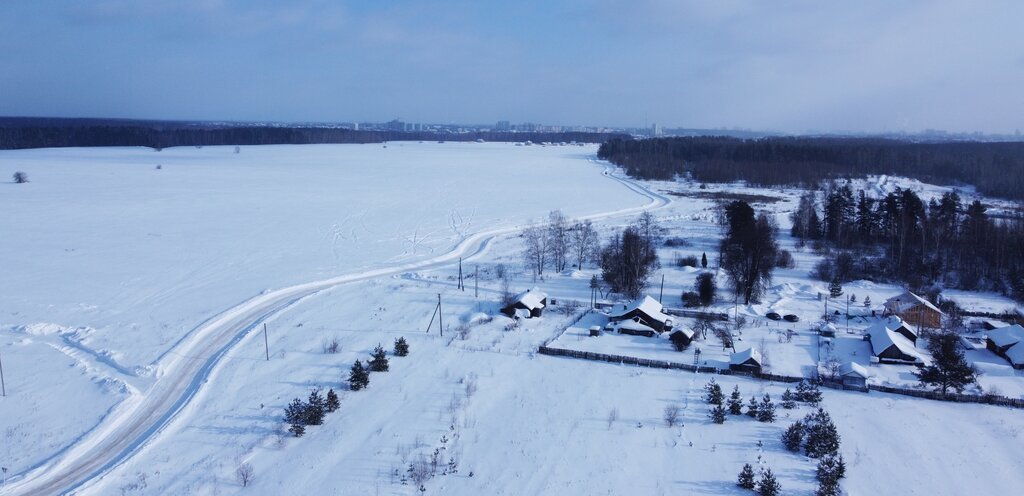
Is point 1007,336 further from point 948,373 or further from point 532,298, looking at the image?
point 532,298

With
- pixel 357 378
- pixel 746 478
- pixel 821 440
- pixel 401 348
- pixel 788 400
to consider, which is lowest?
pixel 746 478

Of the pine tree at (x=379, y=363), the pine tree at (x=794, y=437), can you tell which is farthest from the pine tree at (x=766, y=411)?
the pine tree at (x=379, y=363)

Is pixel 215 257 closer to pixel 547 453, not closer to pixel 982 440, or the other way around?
pixel 547 453

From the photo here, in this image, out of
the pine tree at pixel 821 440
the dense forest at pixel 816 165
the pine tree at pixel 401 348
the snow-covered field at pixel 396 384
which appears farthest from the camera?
the dense forest at pixel 816 165

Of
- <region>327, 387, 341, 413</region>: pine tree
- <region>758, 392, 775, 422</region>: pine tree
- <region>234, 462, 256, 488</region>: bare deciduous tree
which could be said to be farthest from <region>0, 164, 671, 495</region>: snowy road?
<region>758, 392, 775, 422</region>: pine tree

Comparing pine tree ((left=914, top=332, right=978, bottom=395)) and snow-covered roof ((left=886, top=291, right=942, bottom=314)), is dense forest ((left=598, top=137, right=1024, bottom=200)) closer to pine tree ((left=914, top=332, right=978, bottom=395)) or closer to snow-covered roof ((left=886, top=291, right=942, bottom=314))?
snow-covered roof ((left=886, top=291, right=942, bottom=314))

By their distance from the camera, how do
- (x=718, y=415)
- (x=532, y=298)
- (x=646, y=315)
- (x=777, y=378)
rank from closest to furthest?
(x=718, y=415) → (x=777, y=378) → (x=646, y=315) → (x=532, y=298)

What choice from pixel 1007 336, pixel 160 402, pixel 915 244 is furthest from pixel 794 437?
pixel 915 244

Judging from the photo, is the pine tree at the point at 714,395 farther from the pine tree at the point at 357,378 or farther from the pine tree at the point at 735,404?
the pine tree at the point at 357,378
